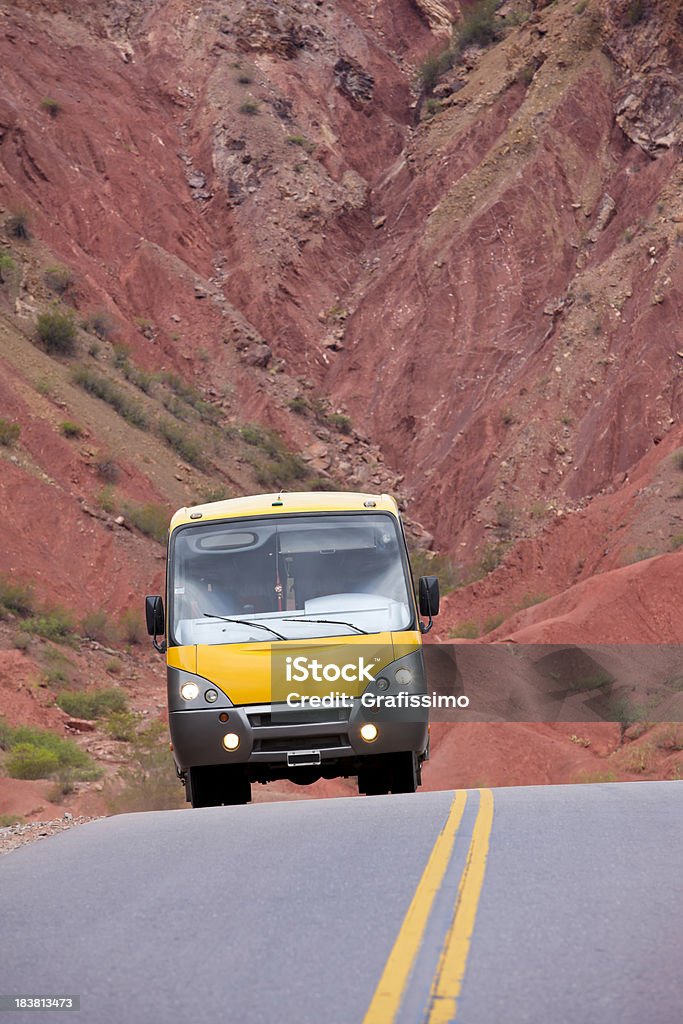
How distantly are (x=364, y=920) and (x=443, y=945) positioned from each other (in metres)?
0.60

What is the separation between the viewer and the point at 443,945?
5.52 m

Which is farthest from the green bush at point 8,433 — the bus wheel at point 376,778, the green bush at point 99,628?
the bus wheel at point 376,778

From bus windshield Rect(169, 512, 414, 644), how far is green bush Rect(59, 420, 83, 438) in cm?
2580

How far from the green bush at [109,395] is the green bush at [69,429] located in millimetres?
3710

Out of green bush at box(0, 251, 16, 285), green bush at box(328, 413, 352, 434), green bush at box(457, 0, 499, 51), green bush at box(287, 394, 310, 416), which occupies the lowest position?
green bush at box(328, 413, 352, 434)

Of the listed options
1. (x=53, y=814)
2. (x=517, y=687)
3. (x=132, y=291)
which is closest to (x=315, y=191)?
(x=132, y=291)

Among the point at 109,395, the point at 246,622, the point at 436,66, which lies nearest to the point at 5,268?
the point at 109,395

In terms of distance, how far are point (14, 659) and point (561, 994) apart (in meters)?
22.8

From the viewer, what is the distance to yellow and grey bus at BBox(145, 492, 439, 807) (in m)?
11.3

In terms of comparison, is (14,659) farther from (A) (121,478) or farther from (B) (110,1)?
(B) (110,1)

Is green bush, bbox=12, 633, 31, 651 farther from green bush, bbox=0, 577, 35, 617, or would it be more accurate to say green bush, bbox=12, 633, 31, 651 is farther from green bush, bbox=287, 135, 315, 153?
green bush, bbox=287, 135, 315, 153

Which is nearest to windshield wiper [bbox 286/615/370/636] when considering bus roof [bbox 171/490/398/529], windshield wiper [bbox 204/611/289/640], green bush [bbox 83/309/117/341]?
windshield wiper [bbox 204/611/289/640]

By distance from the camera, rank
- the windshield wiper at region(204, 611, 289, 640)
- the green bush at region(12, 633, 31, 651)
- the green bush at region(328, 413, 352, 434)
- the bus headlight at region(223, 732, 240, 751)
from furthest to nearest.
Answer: the green bush at region(328, 413, 352, 434)
the green bush at region(12, 633, 31, 651)
the windshield wiper at region(204, 611, 289, 640)
the bus headlight at region(223, 732, 240, 751)

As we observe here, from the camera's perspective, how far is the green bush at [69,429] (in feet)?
122
